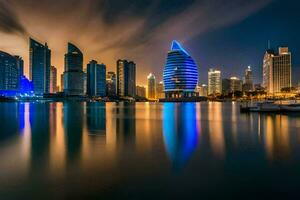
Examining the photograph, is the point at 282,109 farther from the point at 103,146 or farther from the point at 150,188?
the point at 150,188

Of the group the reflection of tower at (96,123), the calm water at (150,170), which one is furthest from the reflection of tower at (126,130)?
the calm water at (150,170)

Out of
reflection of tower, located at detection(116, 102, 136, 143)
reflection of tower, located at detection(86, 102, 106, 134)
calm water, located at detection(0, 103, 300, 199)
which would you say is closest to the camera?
calm water, located at detection(0, 103, 300, 199)

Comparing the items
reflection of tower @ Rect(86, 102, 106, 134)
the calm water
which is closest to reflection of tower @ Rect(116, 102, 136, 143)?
reflection of tower @ Rect(86, 102, 106, 134)

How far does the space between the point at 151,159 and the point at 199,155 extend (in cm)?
335

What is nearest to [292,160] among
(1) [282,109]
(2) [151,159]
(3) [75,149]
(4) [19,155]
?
(2) [151,159]

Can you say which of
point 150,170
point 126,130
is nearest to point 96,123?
point 126,130

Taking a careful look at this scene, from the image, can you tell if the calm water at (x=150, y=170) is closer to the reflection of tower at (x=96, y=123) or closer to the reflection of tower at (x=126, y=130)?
the reflection of tower at (x=126, y=130)

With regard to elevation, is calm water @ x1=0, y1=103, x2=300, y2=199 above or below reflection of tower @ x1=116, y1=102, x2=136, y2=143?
below

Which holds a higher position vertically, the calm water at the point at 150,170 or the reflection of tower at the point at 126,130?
the reflection of tower at the point at 126,130

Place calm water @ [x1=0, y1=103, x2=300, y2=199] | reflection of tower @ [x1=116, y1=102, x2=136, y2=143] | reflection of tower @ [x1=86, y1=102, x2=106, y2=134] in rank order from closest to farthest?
calm water @ [x1=0, y1=103, x2=300, y2=199]
reflection of tower @ [x1=116, y1=102, x2=136, y2=143]
reflection of tower @ [x1=86, y1=102, x2=106, y2=134]

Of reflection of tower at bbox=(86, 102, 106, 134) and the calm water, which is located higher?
reflection of tower at bbox=(86, 102, 106, 134)

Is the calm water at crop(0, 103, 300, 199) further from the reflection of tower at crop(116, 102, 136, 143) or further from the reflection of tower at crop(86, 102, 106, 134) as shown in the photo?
the reflection of tower at crop(86, 102, 106, 134)

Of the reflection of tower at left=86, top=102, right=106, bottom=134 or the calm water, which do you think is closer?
the calm water

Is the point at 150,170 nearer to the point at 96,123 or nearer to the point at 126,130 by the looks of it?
the point at 126,130
